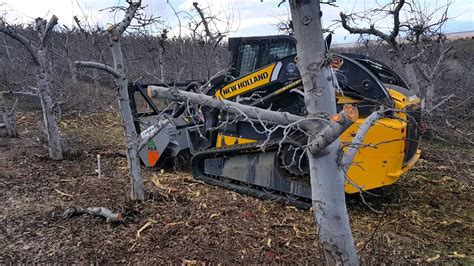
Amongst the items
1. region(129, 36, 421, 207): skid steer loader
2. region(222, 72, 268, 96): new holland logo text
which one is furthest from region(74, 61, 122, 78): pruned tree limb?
region(222, 72, 268, 96): new holland logo text

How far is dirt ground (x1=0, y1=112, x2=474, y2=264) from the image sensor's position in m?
3.73

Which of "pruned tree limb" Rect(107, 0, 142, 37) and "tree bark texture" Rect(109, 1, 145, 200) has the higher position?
"pruned tree limb" Rect(107, 0, 142, 37)

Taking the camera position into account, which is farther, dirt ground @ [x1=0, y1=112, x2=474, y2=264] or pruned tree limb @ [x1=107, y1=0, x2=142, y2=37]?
pruned tree limb @ [x1=107, y1=0, x2=142, y2=37]

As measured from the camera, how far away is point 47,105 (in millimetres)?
6930

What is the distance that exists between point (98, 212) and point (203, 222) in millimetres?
1243

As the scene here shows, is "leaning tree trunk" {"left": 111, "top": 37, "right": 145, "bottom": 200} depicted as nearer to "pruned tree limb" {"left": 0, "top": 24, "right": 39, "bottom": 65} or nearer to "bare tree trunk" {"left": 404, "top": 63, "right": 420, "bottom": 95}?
"pruned tree limb" {"left": 0, "top": 24, "right": 39, "bottom": 65}

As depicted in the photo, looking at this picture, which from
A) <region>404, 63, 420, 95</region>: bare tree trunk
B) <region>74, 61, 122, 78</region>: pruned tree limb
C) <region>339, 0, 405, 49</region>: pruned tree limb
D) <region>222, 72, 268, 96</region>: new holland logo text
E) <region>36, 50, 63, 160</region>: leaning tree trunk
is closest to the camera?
<region>74, 61, 122, 78</region>: pruned tree limb

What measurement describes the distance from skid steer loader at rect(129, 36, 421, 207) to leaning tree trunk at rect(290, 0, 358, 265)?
183 centimetres

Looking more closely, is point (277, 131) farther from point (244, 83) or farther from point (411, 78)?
point (411, 78)

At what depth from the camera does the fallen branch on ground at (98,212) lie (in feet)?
→ 14.4

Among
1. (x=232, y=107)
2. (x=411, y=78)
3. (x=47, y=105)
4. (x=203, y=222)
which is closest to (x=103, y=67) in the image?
(x=203, y=222)

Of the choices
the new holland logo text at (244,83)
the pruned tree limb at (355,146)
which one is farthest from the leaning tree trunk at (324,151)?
the new holland logo text at (244,83)

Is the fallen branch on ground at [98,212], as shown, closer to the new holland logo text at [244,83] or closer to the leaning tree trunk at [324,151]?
the new holland logo text at [244,83]

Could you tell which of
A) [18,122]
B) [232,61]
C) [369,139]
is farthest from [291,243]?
[18,122]
